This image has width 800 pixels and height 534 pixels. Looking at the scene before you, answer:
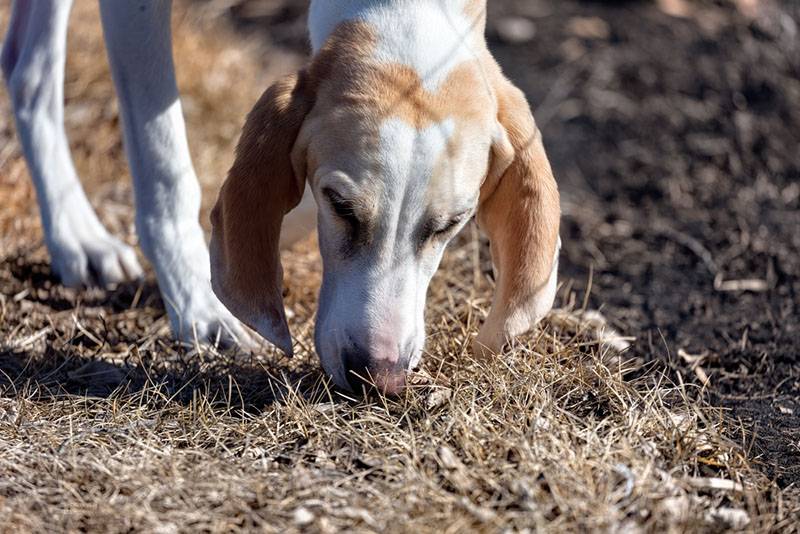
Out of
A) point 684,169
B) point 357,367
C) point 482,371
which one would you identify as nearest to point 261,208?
point 357,367

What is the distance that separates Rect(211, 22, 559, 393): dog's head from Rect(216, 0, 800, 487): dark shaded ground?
695 mm

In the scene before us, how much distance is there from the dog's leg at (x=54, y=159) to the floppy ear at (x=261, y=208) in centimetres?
100

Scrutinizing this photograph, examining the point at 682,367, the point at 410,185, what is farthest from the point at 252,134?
the point at 682,367

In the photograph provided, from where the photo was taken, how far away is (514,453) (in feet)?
7.94

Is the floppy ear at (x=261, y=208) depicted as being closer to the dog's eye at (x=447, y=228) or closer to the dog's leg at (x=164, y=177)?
the dog's eye at (x=447, y=228)

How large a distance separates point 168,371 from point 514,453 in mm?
954

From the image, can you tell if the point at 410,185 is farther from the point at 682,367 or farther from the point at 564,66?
the point at 564,66

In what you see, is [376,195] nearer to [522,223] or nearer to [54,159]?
[522,223]

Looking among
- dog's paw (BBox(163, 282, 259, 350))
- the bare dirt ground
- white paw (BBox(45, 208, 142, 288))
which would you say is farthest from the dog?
white paw (BBox(45, 208, 142, 288))

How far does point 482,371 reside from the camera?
9.00 ft

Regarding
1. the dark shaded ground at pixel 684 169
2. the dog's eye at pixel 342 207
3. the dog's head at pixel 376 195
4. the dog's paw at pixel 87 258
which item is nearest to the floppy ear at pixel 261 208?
the dog's head at pixel 376 195

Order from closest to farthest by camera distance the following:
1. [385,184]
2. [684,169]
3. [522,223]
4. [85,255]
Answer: [385,184]
[522,223]
[85,255]
[684,169]

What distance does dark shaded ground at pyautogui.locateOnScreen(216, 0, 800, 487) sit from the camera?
3.42 meters

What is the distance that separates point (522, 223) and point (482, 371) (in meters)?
0.36
